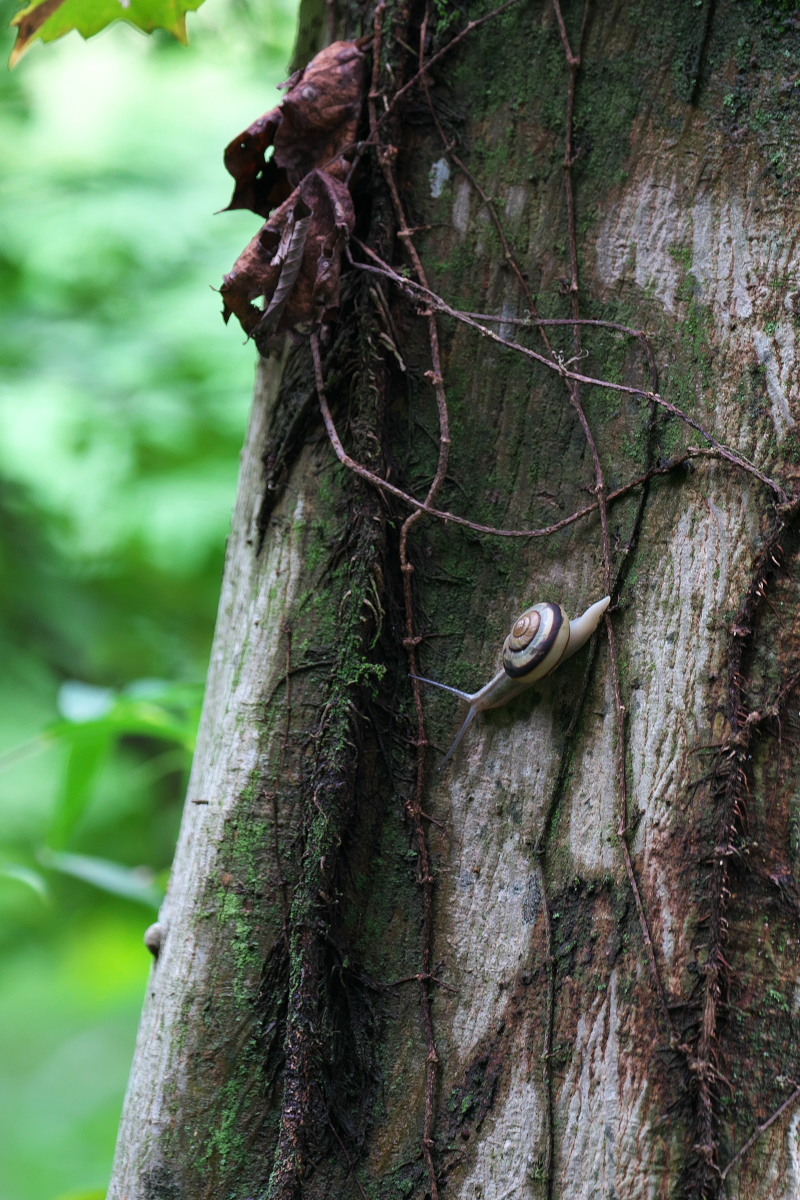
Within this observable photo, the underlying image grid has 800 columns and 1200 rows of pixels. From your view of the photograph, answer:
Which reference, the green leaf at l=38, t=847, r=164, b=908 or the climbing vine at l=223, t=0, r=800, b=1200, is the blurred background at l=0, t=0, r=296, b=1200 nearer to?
the green leaf at l=38, t=847, r=164, b=908

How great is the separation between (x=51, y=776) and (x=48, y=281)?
282cm

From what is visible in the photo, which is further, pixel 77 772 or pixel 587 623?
pixel 77 772

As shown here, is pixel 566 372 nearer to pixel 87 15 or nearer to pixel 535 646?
pixel 535 646

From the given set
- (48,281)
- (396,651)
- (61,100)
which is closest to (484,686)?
(396,651)

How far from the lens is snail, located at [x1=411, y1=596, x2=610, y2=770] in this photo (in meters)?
1.46

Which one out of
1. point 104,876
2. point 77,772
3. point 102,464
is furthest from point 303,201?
point 102,464

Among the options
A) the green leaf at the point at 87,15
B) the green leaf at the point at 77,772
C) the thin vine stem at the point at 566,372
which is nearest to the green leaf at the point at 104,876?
the green leaf at the point at 77,772

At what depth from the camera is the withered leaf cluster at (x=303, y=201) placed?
5.39 ft

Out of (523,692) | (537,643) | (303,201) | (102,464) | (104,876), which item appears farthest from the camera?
(102,464)

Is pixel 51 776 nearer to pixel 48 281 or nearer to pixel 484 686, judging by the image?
pixel 48 281

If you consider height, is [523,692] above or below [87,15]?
below

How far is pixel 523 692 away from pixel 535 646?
0.43 ft

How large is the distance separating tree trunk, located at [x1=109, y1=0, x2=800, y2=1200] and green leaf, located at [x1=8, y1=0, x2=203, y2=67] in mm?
394

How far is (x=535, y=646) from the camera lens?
146 centimetres
